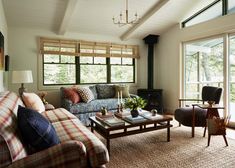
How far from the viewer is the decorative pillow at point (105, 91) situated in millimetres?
4793

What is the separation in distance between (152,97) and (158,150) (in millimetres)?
2687

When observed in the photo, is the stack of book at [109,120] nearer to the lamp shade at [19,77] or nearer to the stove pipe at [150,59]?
the lamp shade at [19,77]

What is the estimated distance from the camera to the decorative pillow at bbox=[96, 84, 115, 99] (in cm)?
479

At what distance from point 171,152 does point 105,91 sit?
8.58 ft

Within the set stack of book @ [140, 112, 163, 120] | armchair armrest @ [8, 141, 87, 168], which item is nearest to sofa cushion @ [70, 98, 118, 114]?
stack of book @ [140, 112, 163, 120]

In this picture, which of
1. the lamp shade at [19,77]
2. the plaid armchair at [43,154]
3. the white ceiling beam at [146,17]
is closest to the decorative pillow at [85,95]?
the lamp shade at [19,77]

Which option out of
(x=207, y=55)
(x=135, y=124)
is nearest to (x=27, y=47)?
(x=135, y=124)

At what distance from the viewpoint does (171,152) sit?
261 cm

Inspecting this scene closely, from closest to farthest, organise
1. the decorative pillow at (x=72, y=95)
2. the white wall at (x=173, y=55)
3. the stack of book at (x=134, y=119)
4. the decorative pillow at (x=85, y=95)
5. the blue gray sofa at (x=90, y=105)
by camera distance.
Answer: the stack of book at (x=134, y=119) → the blue gray sofa at (x=90, y=105) → the decorative pillow at (x=72, y=95) → the decorative pillow at (x=85, y=95) → the white wall at (x=173, y=55)

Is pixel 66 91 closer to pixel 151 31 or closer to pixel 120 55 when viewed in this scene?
pixel 120 55

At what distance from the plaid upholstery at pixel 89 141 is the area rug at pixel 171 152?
2.15ft

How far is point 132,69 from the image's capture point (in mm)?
5785

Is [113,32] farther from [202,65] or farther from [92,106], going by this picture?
[202,65]

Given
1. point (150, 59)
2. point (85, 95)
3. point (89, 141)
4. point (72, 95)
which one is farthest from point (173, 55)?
point (89, 141)
